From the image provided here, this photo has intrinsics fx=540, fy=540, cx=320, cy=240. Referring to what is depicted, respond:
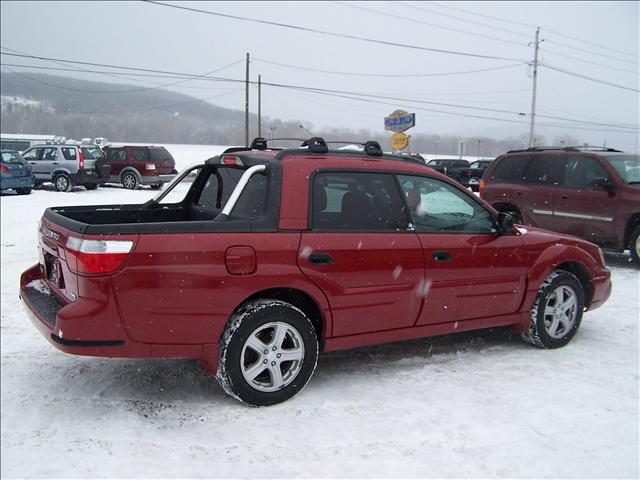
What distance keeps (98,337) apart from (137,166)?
2016cm

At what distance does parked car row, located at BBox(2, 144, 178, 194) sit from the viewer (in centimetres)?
1792

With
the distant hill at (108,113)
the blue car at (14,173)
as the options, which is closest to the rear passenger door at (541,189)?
the blue car at (14,173)

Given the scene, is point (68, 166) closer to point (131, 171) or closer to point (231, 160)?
point (131, 171)

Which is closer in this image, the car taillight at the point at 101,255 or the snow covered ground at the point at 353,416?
the snow covered ground at the point at 353,416

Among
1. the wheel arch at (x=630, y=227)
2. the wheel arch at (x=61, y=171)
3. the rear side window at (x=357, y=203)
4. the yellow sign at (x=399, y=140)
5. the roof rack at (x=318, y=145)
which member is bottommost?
the wheel arch at (x=630, y=227)

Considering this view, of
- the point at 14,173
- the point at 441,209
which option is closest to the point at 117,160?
the point at 14,173

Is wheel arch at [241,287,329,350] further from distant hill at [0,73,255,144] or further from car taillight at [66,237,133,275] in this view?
distant hill at [0,73,255,144]

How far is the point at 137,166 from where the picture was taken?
22016mm

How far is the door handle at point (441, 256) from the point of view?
4131 millimetres

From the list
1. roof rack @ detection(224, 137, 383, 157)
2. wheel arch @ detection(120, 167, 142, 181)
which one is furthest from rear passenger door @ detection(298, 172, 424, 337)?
wheel arch @ detection(120, 167, 142, 181)

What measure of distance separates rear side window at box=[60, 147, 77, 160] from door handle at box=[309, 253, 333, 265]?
64.0 ft

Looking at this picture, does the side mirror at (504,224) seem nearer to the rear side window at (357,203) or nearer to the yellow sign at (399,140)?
the rear side window at (357,203)

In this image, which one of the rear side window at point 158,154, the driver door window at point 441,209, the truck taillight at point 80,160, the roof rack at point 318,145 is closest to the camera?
the roof rack at point 318,145

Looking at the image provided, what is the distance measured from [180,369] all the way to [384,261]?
5.76ft
